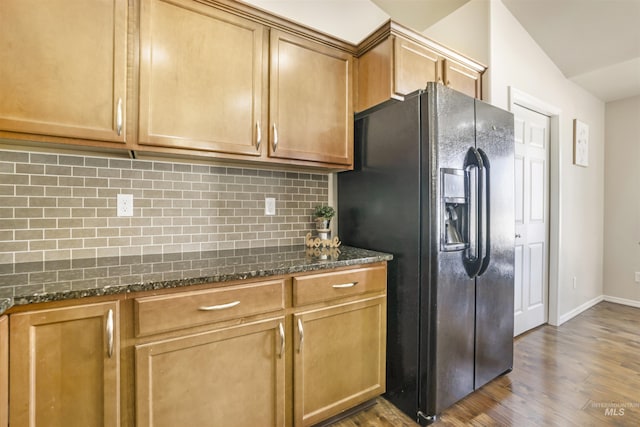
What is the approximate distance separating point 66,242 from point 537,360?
325 cm

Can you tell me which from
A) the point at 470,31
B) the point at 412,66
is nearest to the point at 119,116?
the point at 412,66

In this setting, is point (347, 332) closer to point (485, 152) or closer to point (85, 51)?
point (485, 152)

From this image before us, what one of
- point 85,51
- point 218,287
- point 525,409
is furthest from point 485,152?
point 85,51

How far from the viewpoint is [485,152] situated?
1818 mm

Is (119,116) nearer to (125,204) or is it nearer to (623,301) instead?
(125,204)

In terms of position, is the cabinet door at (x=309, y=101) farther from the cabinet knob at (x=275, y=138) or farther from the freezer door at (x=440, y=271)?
→ the freezer door at (x=440, y=271)

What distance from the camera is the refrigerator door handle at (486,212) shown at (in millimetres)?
1769

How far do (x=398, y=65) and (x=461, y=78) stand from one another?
68 cm

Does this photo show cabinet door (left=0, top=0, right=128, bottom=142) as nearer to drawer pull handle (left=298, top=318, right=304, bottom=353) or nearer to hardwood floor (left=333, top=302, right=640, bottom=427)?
drawer pull handle (left=298, top=318, right=304, bottom=353)

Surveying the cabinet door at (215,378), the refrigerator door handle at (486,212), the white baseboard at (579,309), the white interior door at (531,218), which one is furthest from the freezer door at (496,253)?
the white baseboard at (579,309)

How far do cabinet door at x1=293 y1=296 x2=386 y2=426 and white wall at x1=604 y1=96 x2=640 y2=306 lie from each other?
392 centimetres

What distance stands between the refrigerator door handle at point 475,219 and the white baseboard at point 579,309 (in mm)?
2174

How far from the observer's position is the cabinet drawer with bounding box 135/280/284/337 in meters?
1.11

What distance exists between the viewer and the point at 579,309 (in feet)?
11.2
